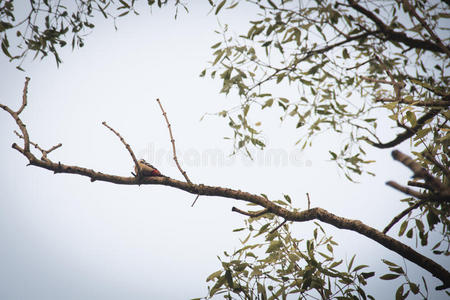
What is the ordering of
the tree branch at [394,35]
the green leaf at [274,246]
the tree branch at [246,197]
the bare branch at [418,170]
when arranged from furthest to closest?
the green leaf at [274,246] < the tree branch at [394,35] < the tree branch at [246,197] < the bare branch at [418,170]

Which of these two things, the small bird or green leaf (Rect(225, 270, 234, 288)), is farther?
the small bird

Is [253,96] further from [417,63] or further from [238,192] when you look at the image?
[417,63]

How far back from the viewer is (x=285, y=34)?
1782mm

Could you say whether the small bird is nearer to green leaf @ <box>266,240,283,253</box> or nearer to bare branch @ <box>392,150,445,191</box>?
green leaf @ <box>266,240,283,253</box>

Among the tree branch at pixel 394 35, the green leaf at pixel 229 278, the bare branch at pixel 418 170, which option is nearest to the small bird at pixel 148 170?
the green leaf at pixel 229 278

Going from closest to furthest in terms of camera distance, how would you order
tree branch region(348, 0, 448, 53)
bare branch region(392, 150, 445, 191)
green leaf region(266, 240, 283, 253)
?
1. bare branch region(392, 150, 445, 191)
2. tree branch region(348, 0, 448, 53)
3. green leaf region(266, 240, 283, 253)

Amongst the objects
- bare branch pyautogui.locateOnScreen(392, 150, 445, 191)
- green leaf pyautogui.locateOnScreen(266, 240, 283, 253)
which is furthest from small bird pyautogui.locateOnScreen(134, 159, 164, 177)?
bare branch pyautogui.locateOnScreen(392, 150, 445, 191)

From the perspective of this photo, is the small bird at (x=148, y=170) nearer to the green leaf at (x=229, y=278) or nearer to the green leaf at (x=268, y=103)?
the green leaf at (x=229, y=278)

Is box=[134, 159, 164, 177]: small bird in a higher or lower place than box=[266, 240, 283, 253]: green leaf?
higher

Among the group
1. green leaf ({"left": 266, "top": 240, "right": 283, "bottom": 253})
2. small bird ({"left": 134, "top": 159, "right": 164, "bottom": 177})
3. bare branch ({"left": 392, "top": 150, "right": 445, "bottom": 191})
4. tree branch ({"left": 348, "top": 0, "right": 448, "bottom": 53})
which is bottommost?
green leaf ({"left": 266, "top": 240, "right": 283, "bottom": 253})

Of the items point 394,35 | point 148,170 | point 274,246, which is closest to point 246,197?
point 274,246

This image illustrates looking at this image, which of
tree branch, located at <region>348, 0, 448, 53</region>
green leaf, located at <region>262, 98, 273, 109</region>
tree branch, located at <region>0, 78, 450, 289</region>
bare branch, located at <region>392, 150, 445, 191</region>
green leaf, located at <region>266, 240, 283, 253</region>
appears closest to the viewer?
bare branch, located at <region>392, 150, 445, 191</region>

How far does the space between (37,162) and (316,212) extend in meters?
1.36

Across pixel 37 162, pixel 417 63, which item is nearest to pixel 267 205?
pixel 37 162
